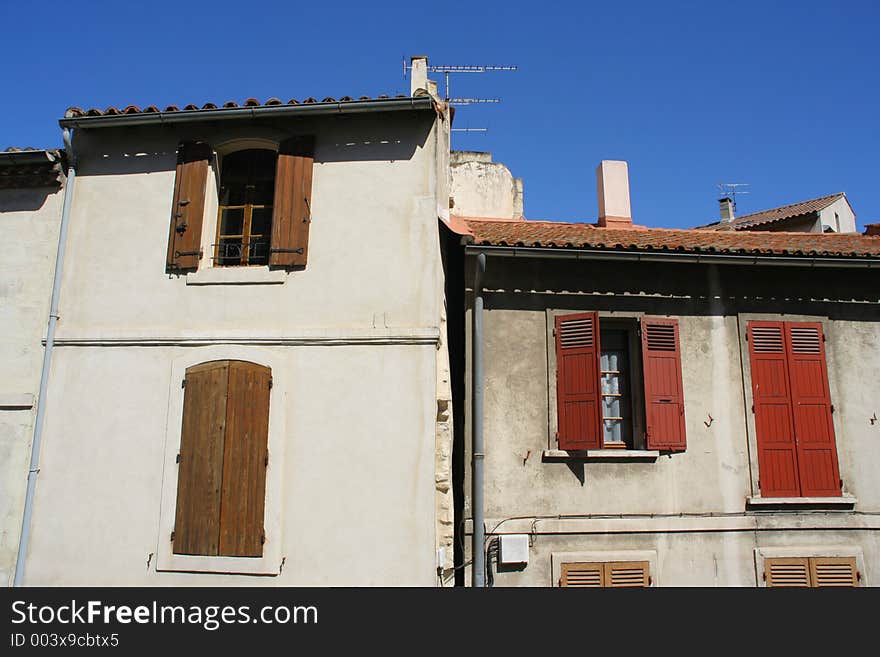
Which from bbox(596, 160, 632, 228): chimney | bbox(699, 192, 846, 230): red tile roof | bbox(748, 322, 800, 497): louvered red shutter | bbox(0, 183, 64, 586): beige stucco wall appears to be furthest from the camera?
bbox(699, 192, 846, 230): red tile roof

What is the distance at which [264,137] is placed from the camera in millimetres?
8203

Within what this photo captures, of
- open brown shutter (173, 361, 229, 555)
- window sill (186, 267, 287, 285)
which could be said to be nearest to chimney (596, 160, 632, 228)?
window sill (186, 267, 287, 285)

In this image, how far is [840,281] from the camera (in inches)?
352

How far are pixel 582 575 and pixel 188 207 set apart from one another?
6252mm

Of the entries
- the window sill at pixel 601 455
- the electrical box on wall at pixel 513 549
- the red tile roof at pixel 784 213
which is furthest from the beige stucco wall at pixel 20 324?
the red tile roof at pixel 784 213

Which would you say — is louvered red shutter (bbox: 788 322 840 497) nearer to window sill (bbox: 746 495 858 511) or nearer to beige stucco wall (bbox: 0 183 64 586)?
window sill (bbox: 746 495 858 511)

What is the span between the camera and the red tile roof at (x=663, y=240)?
8348 millimetres

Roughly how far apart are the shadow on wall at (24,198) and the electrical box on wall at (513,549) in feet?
22.3

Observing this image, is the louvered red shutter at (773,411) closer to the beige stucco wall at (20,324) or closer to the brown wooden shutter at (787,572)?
the brown wooden shutter at (787,572)

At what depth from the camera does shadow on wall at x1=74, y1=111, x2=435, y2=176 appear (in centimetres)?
817

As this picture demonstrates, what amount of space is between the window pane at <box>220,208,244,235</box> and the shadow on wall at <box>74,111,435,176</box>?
0.83 m

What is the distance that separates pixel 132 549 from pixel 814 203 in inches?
700
